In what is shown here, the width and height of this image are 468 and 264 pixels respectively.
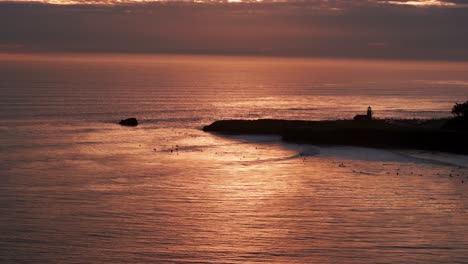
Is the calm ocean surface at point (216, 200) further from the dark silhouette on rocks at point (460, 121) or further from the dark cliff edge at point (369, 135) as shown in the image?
the dark silhouette on rocks at point (460, 121)

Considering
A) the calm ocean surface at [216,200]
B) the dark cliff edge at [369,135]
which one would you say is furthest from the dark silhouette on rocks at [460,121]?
the calm ocean surface at [216,200]

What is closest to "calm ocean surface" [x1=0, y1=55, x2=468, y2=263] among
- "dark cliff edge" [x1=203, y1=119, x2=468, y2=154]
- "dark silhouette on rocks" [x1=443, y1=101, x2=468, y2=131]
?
"dark cliff edge" [x1=203, y1=119, x2=468, y2=154]

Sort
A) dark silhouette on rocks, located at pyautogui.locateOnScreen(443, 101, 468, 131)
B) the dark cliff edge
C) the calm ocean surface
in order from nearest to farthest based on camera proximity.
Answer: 1. the calm ocean surface
2. the dark cliff edge
3. dark silhouette on rocks, located at pyautogui.locateOnScreen(443, 101, 468, 131)

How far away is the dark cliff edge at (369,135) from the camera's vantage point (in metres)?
59.1

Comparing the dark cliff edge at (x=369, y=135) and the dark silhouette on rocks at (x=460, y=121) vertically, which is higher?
the dark silhouette on rocks at (x=460, y=121)

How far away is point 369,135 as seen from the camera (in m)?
62.5

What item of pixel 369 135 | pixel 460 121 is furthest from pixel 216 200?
pixel 460 121

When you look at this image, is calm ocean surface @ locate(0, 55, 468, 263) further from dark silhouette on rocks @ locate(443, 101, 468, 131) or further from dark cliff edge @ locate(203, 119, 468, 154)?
dark silhouette on rocks @ locate(443, 101, 468, 131)

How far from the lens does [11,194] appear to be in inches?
1506

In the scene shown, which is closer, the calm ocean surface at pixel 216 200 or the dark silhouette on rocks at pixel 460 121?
the calm ocean surface at pixel 216 200

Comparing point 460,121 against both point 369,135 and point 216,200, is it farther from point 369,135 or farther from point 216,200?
point 216,200

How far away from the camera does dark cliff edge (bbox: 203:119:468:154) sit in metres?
59.1

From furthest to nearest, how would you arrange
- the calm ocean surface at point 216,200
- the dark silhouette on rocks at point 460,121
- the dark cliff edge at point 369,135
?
the dark silhouette on rocks at point 460,121, the dark cliff edge at point 369,135, the calm ocean surface at point 216,200

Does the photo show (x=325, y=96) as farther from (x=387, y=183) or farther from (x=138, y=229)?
(x=138, y=229)
